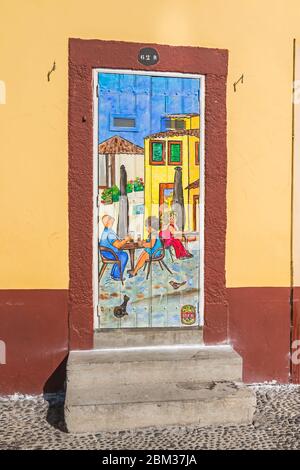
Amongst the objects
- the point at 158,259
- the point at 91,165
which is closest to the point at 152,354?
the point at 158,259

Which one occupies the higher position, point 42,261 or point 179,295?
point 42,261

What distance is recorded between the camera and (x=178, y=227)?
4.49 m

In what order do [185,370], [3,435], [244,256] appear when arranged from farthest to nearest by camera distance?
[244,256]
[185,370]
[3,435]

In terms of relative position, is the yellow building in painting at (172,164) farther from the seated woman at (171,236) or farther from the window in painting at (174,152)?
the seated woman at (171,236)

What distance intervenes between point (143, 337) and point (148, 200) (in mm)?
1340

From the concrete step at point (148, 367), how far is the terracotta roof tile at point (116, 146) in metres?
1.92

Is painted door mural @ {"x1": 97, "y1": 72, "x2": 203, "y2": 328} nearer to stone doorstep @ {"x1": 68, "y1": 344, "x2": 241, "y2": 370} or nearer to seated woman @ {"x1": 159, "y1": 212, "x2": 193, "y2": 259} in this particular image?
seated woman @ {"x1": 159, "y1": 212, "x2": 193, "y2": 259}

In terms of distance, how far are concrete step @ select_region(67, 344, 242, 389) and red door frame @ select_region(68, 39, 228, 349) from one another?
0.34 m

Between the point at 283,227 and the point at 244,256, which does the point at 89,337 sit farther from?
the point at 283,227

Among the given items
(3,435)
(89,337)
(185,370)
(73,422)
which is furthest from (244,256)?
(3,435)

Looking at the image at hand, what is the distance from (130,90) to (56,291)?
206 centimetres

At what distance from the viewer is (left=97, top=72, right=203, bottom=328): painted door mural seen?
14.3 ft

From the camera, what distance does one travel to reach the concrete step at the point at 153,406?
3.53m

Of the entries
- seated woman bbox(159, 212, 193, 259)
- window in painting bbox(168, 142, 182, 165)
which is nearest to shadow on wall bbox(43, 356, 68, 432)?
seated woman bbox(159, 212, 193, 259)
